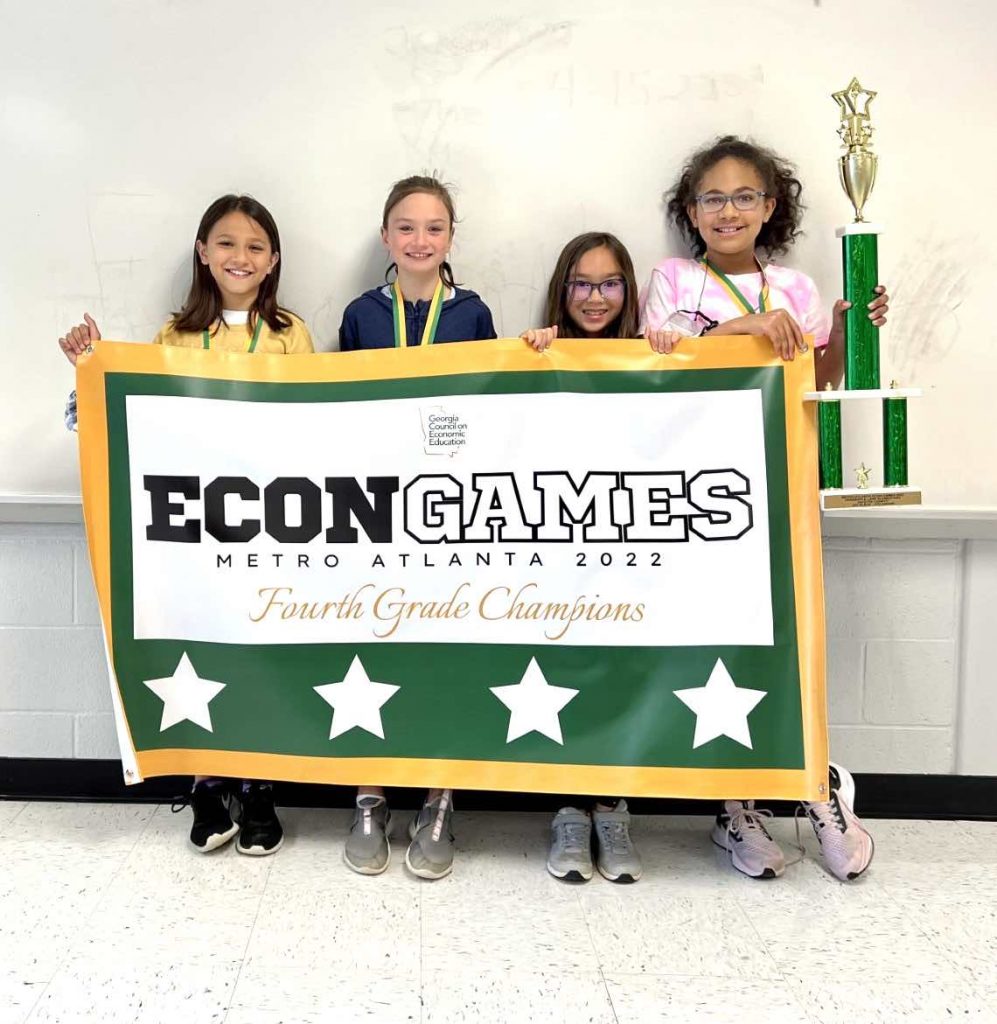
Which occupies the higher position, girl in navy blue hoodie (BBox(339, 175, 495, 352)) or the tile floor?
girl in navy blue hoodie (BBox(339, 175, 495, 352))

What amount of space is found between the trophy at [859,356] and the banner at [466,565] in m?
0.05

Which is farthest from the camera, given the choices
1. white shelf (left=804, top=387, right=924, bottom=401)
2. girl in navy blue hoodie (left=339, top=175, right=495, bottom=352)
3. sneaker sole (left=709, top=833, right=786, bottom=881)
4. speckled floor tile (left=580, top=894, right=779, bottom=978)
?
girl in navy blue hoodie (left=339, top=175, right=495, bottom=352)

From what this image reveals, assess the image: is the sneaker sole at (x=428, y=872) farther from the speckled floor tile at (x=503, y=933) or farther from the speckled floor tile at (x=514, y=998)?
the speckled floor tile at (x=514, y=998)

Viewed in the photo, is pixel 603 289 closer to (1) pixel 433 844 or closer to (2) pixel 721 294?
(2) pixel 721 294

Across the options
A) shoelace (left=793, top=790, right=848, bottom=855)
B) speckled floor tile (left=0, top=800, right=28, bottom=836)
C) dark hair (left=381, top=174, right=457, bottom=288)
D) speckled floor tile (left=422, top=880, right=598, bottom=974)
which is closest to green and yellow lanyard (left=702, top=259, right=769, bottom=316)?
dark hair (left=381, top=174, right=457, bottom=288)

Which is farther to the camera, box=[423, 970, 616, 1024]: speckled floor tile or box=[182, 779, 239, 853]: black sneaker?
box=[182, 779, 239, 853]: black sneaker

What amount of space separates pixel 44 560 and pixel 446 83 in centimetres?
152

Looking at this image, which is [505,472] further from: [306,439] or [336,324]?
[336,324]

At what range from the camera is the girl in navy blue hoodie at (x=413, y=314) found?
6.54 ft

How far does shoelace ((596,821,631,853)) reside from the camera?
198cm

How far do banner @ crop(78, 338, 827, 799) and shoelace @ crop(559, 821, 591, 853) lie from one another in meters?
0.14

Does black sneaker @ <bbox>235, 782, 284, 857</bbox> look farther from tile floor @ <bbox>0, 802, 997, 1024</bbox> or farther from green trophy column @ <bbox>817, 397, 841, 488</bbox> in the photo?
green trophy column @ <bbox>817, 397, 841, 488</bbox>

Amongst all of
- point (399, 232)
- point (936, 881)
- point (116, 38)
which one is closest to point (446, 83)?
point (399, 232)

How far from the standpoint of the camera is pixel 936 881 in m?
1.97
